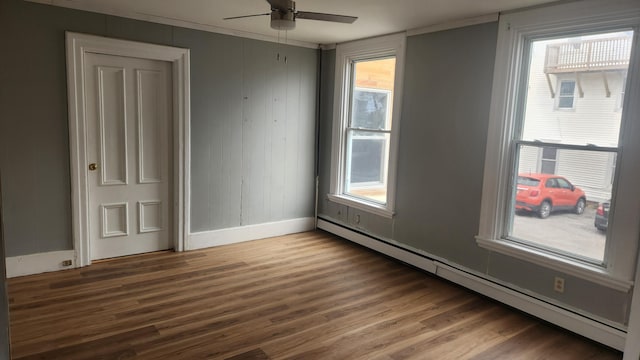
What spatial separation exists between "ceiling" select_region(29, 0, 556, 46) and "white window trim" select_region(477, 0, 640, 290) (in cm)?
21

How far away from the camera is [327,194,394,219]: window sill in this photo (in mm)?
4723

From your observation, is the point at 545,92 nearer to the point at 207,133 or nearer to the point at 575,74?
the point at 575,74

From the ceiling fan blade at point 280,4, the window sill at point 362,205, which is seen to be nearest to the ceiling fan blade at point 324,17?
the ceiling fan blade at point 280,4

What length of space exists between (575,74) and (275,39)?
3.11 m

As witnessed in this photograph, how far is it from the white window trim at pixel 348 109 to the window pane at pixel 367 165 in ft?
0.29

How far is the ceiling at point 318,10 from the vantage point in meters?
3.38

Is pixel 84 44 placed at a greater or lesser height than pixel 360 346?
greater

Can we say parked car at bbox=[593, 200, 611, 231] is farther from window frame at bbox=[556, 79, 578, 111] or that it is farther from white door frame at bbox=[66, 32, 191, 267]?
white door frame at bbox=[66, 32, 191, 267]

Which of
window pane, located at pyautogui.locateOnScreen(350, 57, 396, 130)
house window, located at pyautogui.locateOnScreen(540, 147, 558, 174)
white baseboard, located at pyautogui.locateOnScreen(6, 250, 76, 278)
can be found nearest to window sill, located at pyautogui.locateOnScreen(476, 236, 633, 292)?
house window, located at pyautogui.locateOnScreen(540, 147, 558, 174)

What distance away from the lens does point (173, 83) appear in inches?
174

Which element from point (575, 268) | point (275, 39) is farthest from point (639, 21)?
point (275, 39)

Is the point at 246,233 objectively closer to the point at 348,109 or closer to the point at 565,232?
the point at 348,109

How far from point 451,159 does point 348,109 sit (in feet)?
5.47

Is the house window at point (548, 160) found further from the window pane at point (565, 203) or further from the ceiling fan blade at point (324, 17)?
the ceiling fan blade at point (324, 17)
